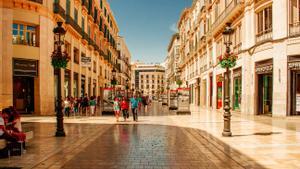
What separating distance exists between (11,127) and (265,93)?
62.9ft

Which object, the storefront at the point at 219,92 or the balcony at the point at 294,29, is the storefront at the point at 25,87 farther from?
the balcony at the point at 294,29

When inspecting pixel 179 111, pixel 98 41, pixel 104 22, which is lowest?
pixel 179 111

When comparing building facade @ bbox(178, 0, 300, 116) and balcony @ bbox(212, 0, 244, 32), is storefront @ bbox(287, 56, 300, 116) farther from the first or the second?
balcony @ bbox(212, 0, 244, 32)

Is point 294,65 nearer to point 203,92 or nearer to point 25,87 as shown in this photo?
point 25,87

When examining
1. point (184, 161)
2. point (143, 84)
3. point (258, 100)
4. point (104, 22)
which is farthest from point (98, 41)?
point (143, 84)

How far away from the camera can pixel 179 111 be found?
25.2 meters

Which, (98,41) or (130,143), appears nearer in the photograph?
(130,143)

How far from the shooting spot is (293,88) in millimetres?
19203

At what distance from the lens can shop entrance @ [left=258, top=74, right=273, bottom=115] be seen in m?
22.3

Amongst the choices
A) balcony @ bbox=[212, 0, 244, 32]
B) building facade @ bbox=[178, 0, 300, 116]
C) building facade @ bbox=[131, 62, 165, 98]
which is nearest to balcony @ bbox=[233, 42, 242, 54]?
building facade @ bbox=[178, 0, 300, 116]

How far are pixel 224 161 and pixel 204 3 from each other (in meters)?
36.9

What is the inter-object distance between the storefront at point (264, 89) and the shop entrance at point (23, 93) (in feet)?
58.6

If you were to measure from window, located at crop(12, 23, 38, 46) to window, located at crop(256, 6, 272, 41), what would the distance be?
17628 mm

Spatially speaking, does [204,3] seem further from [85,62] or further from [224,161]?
[224,161]
